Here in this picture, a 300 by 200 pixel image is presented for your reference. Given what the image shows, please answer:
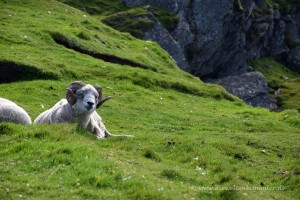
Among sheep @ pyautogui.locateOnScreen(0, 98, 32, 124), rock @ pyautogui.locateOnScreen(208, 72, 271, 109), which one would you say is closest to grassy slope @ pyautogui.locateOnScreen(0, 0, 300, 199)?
sheep @ pyautogui.locateOnScreen(0, 98, 32, 124)

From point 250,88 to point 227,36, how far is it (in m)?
23.9

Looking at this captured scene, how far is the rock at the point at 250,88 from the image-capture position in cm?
7162

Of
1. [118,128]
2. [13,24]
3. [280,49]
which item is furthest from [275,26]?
[118,128]

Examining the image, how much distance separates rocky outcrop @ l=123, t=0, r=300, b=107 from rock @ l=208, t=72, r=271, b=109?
150mm

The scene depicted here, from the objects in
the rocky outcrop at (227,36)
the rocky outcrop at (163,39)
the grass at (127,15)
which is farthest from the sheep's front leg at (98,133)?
the grass at (127,15)

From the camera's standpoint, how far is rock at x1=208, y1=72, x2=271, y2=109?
7162cm

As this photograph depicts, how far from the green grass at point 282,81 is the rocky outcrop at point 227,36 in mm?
2631

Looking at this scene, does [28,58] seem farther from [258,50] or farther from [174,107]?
[258,50]

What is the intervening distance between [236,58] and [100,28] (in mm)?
60107

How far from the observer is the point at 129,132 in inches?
782

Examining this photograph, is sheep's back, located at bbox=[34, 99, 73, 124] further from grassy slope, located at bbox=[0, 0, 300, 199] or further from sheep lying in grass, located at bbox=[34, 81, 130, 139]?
grassy slope, located at bbox=[0, 0, 300, 199]

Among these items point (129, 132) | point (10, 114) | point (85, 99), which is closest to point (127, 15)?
point (129, 132)

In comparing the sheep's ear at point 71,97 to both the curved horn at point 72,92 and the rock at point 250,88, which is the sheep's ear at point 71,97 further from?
the rock at point 250,88

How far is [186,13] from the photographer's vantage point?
79688 mm
